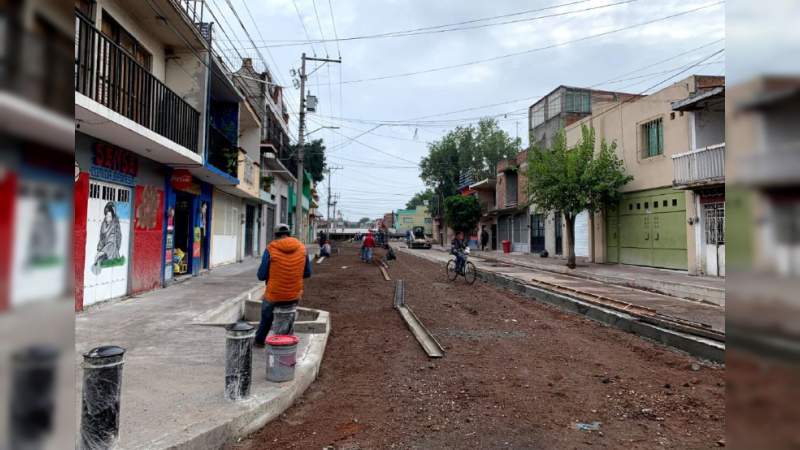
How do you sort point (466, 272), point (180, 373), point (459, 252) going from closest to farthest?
point (180, 373) → point (459, 252) → point (466, 272)

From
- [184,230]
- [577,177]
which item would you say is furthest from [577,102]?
[184,230]

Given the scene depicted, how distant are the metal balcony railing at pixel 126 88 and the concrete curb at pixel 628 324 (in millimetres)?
8985

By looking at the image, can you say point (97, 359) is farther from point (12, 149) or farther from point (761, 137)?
point (761, 137)

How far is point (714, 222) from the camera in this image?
15.0m

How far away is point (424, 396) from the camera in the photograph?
4.67 m

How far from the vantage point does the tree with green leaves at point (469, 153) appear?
2247 inches

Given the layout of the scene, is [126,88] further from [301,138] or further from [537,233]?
[537,233]

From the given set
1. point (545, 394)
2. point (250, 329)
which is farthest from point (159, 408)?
point (545, 394)

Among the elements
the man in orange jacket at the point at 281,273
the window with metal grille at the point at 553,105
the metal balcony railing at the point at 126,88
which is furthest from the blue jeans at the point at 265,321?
the window with metal grille at the point at 553,105

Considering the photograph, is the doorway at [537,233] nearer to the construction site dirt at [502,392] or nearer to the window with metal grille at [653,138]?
the window with metal grille at [653,138]

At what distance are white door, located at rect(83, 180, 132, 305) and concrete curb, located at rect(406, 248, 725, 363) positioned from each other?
30.5 feet

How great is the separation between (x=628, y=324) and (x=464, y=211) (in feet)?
112

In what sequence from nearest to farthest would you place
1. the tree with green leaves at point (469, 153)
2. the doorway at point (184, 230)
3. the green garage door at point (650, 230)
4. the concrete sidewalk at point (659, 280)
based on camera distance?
the concrete sidewalk at point (659, 280) → the doorway at point (184, 230) → the green garage door at point (650, 230) → the tree with green leaves at point (469, 153)

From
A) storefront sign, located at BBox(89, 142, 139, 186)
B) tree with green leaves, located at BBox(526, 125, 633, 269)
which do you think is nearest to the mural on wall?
storefront sign, located at BBox(89, 142, 139, 186)
